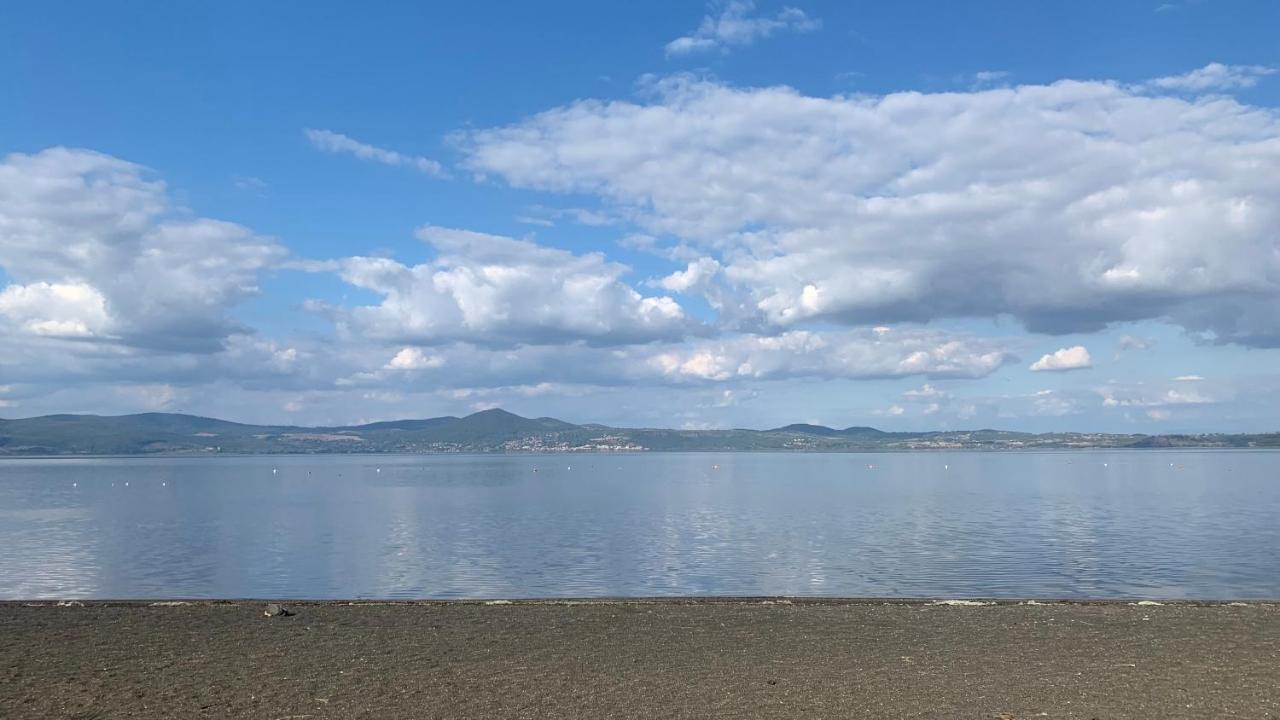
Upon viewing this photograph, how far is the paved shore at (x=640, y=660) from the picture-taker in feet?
48.2

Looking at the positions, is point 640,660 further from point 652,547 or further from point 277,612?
point 652,547

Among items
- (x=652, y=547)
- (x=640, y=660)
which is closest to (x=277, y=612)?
(x=640, y=660)

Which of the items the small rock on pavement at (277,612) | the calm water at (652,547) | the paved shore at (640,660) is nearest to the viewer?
the paved shore at (640,660)

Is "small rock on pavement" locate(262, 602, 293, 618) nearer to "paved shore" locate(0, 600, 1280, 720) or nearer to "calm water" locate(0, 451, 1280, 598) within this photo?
"paved shore" locate(0, 600, 1280, 720)

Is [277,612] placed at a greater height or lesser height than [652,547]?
greater

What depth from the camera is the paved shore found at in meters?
14.7

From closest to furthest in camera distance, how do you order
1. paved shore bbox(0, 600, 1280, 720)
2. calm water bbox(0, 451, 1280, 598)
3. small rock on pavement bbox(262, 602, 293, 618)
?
1. paved shore bbox(0, 600, 1280, 720)
2. small rock on pavement bbox(262, 602, 293, 618)
3. calm water bbox(0, 451, 1280, 598)

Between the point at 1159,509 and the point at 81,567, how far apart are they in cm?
7346

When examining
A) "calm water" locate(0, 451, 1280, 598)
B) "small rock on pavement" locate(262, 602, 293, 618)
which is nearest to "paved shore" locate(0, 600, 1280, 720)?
"small rock on pavement" locate(262, 602, 293, 618)

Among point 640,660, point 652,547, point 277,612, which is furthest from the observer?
point 652,547

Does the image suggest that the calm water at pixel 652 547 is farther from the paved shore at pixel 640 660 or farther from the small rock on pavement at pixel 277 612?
the paved shore at pixel 640 660

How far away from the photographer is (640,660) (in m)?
18.2

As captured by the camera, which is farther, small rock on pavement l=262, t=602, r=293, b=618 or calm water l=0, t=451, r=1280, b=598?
calm water l=0, t=451, r=1280, b=598

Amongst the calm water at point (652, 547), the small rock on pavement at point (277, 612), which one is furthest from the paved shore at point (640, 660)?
the calm water at point (652, 547)
